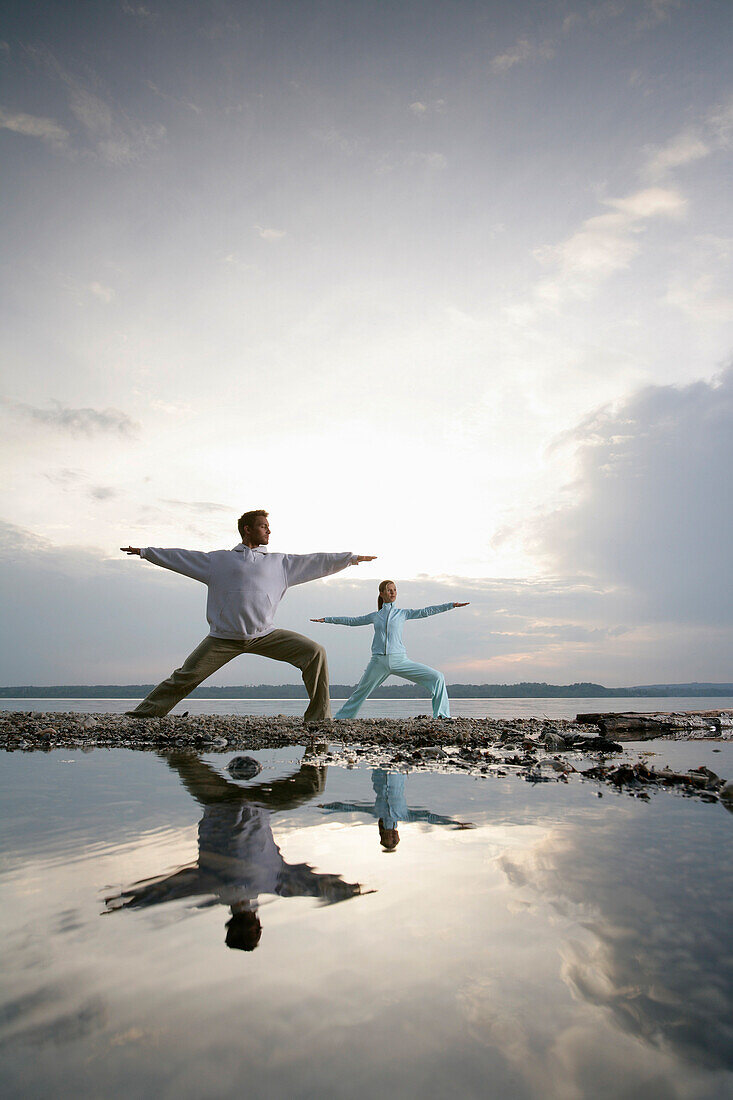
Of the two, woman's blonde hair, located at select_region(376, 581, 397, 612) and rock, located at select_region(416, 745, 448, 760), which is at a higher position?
woman's blonde hair, located at select_region(376, 581, 397, 612)

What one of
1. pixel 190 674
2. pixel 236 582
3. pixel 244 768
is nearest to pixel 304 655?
pixel 236 582

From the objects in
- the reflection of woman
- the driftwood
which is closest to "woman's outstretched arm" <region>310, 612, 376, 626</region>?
the reflection of woman

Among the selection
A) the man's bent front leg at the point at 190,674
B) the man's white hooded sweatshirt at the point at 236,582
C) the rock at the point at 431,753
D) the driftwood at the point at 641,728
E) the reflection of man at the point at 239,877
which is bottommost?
the driftwood at the point at 641,728

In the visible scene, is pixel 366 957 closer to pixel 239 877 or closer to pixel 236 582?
pixel 239 877

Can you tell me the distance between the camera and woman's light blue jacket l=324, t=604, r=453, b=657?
12953 mm

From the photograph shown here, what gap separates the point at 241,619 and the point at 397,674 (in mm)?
4433

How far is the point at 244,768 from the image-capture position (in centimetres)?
516

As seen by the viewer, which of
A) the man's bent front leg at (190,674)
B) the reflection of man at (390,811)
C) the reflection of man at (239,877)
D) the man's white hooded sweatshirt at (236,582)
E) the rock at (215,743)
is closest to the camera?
the reflection of man at (239,877)

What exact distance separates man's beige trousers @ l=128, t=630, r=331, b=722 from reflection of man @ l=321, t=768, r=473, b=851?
222 inches

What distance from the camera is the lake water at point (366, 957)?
3.80ft

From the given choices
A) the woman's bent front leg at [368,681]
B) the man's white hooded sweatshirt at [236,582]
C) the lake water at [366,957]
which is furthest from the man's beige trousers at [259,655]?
the lake water at [366,957]

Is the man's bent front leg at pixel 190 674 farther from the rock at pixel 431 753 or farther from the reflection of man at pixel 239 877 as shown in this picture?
the reflection of man at pixel 239 877

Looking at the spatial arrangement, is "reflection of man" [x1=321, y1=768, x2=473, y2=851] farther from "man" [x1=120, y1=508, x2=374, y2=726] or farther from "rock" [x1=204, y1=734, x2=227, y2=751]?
"man" [x1=120, y1=508, x2=374, y2=726]

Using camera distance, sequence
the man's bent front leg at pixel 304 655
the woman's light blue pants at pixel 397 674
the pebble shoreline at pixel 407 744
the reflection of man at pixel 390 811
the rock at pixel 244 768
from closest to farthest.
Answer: the reflection of man at pixel 390 811 → the pebble shoreline at pixel 407 744 → the rock at pixel 244 768 → the man's bent front leg at pixel 304 655 → the woman's light blue pants at pixel 397 674
